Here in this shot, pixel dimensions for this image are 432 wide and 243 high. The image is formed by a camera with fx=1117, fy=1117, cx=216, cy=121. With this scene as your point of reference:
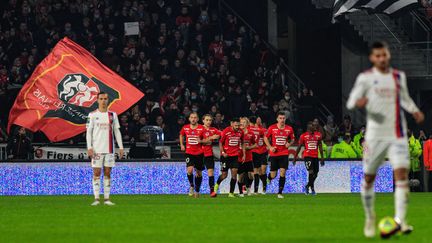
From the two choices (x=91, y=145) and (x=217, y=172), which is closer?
(x=91, y=145)

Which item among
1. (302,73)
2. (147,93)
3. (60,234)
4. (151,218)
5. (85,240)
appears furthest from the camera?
(302,73)

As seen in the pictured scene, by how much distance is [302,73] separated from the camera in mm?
44500

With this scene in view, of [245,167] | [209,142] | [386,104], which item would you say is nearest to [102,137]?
[209,142]

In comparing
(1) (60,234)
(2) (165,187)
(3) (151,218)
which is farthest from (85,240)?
(2) (165,187)

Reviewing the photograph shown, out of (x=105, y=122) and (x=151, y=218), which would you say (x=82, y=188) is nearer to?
(x=105, y=122)

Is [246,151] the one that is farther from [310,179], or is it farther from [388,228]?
[388,228]

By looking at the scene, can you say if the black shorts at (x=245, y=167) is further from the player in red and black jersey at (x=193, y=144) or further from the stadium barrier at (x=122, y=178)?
the stadium barrier at (x=122, y=178)

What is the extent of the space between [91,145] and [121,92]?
8425 millimetres

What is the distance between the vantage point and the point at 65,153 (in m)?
34.3

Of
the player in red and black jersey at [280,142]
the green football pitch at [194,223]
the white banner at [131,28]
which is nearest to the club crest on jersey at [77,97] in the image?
the player in red and black jersey at [280,142]

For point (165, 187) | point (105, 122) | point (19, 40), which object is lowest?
point (165, 187)

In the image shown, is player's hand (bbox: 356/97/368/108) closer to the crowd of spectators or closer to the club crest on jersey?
the club crest on jersey

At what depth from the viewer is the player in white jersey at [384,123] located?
522 inches

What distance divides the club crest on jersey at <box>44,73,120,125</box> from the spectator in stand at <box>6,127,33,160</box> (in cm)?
374
